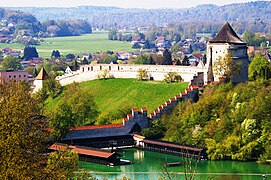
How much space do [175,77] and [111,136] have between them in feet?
31.5

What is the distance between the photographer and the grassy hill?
48.2 m

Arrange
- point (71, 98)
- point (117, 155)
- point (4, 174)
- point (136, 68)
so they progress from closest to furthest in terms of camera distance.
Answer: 1. point (4, 174)
2. point (117, 155)
3. point (71, 98)
4. point (136, 68)

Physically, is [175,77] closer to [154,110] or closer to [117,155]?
[154,110]

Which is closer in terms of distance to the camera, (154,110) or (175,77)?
(154,110)

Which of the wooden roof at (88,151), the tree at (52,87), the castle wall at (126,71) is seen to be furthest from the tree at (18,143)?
the tree at (52,87)

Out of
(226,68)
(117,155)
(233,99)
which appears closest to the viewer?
(117,155)

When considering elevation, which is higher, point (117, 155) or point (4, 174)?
point (4, 174)

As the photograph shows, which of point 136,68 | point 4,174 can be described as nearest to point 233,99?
point 136,68

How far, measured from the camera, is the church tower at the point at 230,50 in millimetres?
45594

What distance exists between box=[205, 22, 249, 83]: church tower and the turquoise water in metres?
9.48

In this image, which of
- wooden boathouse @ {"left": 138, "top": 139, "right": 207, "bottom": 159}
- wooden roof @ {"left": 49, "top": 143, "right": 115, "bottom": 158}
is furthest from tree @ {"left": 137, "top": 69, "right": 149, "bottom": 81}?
wooden roof @ {"left": 49, "top": 143, "right": 115, "bottom": 158}

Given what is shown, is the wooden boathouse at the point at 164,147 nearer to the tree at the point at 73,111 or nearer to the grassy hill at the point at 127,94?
the tree at the point at 73,111

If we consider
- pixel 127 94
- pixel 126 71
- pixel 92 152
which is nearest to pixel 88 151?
pixel 92 152

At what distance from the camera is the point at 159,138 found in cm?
4266
